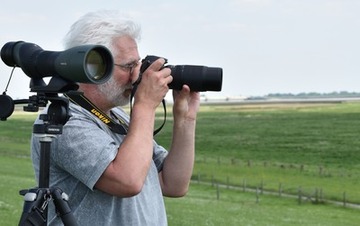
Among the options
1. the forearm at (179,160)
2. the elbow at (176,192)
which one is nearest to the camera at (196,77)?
the forearm at (179,160)

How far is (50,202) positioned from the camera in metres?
2.66

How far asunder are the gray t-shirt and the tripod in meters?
0.16

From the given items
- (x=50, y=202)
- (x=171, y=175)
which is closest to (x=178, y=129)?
(x=171, y=175)

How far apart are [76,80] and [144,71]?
460 mm

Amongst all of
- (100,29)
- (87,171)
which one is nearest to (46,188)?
(87,171)

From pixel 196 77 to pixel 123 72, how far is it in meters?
0.36

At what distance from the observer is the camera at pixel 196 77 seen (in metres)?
3.06

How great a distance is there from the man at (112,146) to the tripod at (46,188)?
0.47 ft

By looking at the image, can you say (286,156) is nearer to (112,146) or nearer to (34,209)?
(112,146)

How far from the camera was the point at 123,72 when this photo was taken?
2912 millimetres

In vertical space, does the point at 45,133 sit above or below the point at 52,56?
below

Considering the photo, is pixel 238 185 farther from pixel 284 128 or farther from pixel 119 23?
pixel 284 128

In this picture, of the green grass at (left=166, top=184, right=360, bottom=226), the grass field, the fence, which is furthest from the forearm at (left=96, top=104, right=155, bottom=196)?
the fence

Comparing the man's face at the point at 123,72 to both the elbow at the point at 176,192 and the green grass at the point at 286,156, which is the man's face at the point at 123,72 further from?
the green grass at the point at 286,156
